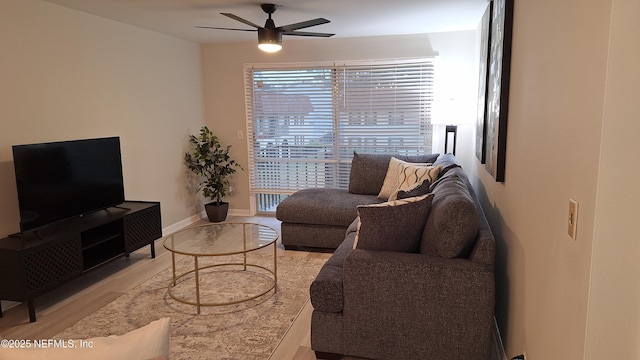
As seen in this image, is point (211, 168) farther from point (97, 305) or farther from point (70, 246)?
point (97, 305)

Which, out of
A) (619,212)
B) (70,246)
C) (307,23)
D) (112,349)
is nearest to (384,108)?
(307,23)

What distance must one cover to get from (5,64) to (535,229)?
377 cm

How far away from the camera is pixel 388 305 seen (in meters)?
2.29

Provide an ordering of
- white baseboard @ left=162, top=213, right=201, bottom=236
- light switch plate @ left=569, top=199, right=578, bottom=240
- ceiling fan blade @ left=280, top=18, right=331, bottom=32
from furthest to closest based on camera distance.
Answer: white baseboard @ left=162, top=213, right=201, bottom=236 → ceiling fan blade @ left=280, top=18, right=331, bottom=32 → light switch plate @ left=569, top=199, right=578, bottom=240

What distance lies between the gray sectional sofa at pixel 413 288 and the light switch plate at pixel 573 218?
89 cm

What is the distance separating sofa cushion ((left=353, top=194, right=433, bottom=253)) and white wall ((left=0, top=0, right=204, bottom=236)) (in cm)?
283

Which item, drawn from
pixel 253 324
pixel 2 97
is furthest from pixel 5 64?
pixel 253 324

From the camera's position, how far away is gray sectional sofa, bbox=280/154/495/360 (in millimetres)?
2191

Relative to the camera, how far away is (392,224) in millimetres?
2373

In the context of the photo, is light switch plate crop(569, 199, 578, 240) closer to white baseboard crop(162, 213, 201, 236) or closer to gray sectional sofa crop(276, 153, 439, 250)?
gray sectional sofa crop(276, 153, 439, 250)

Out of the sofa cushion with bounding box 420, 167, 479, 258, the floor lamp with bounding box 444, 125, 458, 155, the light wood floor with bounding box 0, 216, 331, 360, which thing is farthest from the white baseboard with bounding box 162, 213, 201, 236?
the sofa cushion with bounding box 420, 167, 479, 258

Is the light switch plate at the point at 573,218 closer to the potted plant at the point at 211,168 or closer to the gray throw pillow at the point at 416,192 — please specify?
the gray throw pillow at the point at 416,192

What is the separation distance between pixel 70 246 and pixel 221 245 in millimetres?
1154

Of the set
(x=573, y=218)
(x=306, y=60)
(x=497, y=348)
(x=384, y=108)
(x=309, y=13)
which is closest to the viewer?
(x=573, y=218)
